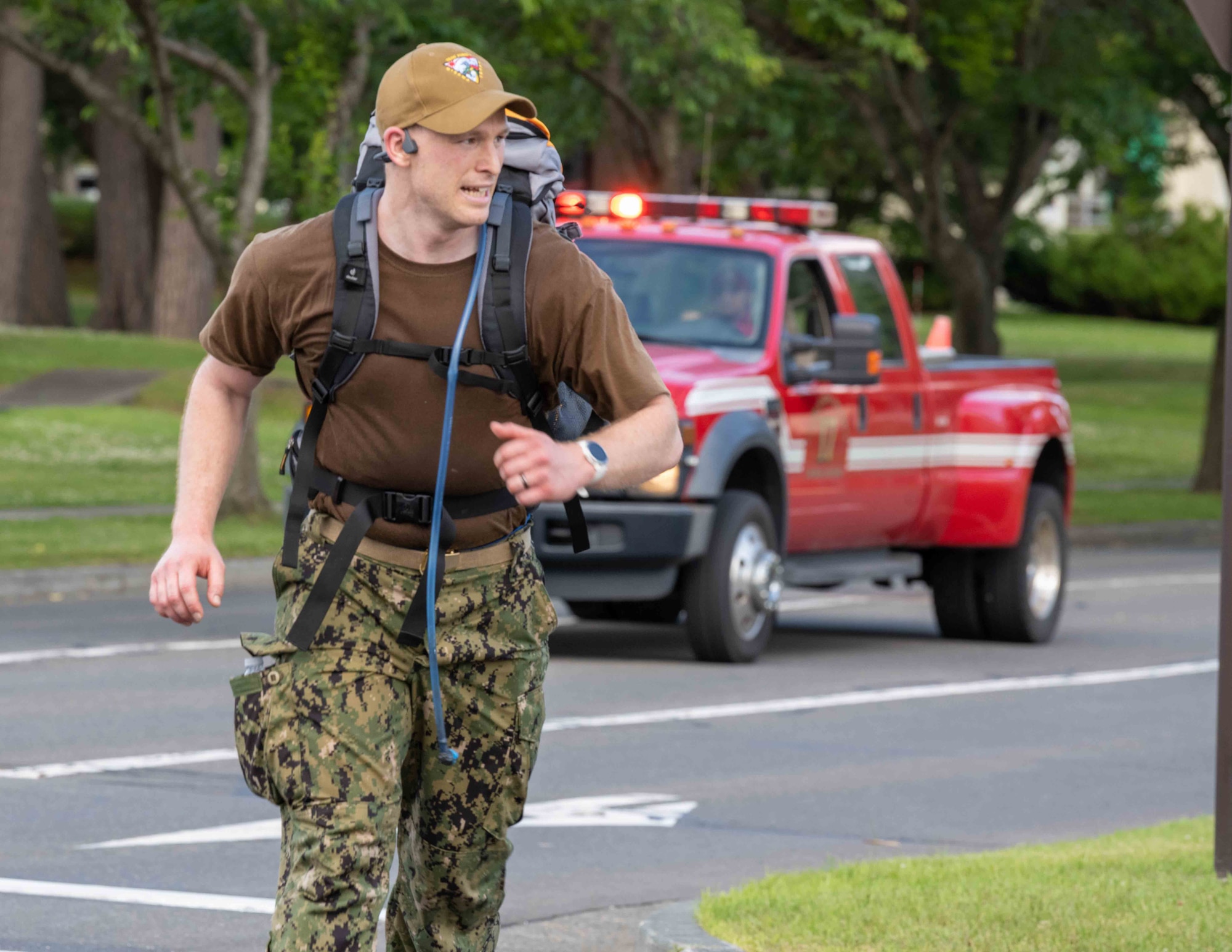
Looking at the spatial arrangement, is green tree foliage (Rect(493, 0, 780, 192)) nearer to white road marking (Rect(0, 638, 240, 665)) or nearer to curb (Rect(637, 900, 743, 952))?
white road marking (Rect(0, 638, 240, 665))

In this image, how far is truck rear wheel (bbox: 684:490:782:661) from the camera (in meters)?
11.3

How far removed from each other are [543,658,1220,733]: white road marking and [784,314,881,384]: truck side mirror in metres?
1.62

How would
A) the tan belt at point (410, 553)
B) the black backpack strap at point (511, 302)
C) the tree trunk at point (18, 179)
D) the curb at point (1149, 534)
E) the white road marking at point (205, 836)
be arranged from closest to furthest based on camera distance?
the black backpack strap at point (511, 302), the tan belt at point (410, 553), the white road marking at point (205, 836), the curb at point (1149, 534), the tree trunk at point (18, 179)

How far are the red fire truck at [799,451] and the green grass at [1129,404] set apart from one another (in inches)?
299

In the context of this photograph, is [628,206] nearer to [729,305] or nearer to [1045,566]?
[729,305]

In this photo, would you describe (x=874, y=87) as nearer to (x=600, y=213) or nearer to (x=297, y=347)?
(x=600, y=213)

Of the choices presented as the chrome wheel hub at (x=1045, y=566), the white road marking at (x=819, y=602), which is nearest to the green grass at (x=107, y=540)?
the white road marking at (x=819, y=602)

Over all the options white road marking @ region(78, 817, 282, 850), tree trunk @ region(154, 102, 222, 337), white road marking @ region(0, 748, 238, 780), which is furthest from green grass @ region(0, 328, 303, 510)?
white road marking @ region(78, 817, 282, 850)

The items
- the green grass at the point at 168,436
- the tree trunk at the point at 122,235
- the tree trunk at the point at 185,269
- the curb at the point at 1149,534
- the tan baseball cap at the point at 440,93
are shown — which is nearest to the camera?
the tan baseball cap at the point at 440,93

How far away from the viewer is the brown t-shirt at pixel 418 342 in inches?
168

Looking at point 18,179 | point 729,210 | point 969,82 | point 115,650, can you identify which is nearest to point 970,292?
point 969,82

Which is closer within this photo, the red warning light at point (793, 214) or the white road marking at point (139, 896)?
the white road marking at point (139, 896)

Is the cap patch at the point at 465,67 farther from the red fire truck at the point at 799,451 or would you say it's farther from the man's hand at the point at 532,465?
the red fire truck at the point at 799,451

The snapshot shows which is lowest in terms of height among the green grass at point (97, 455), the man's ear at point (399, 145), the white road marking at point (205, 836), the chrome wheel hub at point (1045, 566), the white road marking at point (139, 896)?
the green grass at point (97, 455)
